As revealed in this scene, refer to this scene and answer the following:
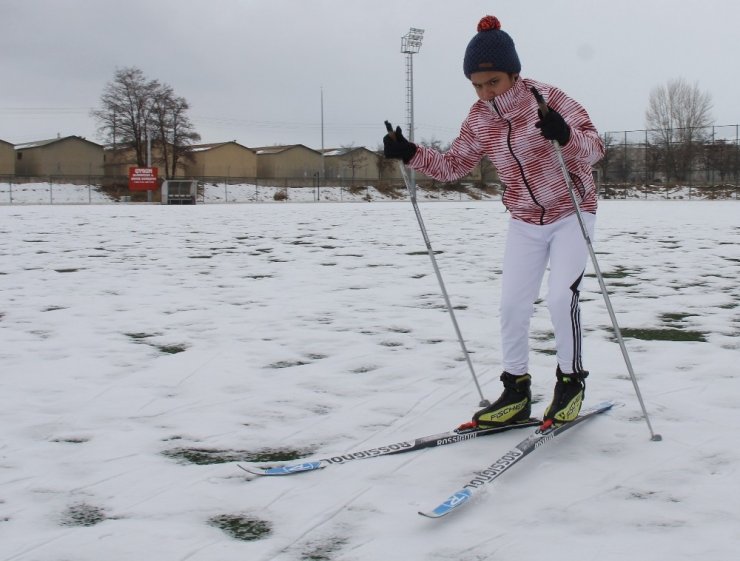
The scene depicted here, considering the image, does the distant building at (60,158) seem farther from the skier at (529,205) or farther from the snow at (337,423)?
the skier at (529,205)

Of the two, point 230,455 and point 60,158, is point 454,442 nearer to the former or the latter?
point 230,455

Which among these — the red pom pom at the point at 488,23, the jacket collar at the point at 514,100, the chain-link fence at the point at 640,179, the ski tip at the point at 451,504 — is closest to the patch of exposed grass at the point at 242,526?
the ski tip at the point at 451,504

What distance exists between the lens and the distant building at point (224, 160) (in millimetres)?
76062

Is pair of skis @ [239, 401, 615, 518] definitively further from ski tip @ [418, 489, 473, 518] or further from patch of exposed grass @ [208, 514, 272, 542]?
patch of exposed grass @ [208, 514, 272, 542]

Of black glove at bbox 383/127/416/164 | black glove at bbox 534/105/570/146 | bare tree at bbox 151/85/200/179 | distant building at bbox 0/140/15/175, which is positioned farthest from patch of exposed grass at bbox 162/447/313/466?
distant building at bbox 0/140/15/175

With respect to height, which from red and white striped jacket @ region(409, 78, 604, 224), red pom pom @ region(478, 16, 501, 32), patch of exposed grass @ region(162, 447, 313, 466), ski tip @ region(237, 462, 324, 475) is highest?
red pom pom @ region(478, 16, 501, 32)

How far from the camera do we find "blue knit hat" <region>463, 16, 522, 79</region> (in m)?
3.52

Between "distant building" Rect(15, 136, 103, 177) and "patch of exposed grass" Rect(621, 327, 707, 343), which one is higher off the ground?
"distant building" Rect(15, 136, 103, 177)

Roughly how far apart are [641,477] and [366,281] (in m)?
5.99

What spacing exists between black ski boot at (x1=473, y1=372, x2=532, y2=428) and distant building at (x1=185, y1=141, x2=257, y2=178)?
73.2m

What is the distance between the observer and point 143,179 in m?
A: 50.4

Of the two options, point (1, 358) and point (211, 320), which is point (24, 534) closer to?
point (1, 358)

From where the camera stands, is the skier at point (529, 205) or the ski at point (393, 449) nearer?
the ski at point (393, 449)

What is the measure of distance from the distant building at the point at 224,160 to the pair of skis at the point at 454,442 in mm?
73344
